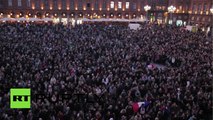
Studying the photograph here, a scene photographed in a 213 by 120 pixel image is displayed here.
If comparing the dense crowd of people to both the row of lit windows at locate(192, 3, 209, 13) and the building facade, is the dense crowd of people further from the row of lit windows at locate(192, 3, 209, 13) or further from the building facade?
the building facade

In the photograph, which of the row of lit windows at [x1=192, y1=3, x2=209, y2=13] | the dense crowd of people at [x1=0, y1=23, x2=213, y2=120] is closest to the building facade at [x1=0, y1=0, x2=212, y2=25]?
the row of lit windows at [x1=192, y1=3, x2=209, y2=13]

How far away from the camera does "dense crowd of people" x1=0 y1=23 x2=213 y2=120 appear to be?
1369cm

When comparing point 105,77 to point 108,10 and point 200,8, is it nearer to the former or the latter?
point 200,8

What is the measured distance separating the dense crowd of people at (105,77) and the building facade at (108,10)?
27918 mm

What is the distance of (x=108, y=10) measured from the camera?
216 feet

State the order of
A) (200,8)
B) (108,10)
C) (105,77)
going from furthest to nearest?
(108,10) → (200,8) → (105,77)

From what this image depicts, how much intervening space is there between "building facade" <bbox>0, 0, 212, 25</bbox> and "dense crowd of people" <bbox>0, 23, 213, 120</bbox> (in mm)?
27918

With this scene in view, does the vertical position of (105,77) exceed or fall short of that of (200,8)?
it falls short

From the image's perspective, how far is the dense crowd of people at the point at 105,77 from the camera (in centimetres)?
1369

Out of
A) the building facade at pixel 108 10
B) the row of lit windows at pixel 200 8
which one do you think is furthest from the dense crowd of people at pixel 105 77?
the building facade at pixel 108 10

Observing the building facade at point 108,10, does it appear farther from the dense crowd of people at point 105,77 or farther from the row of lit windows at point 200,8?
the dense crowd of people at point 105,77

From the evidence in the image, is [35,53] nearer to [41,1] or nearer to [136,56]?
[136,56]

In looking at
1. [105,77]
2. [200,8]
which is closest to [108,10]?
[200,8]

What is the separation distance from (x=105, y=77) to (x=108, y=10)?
162 feet
